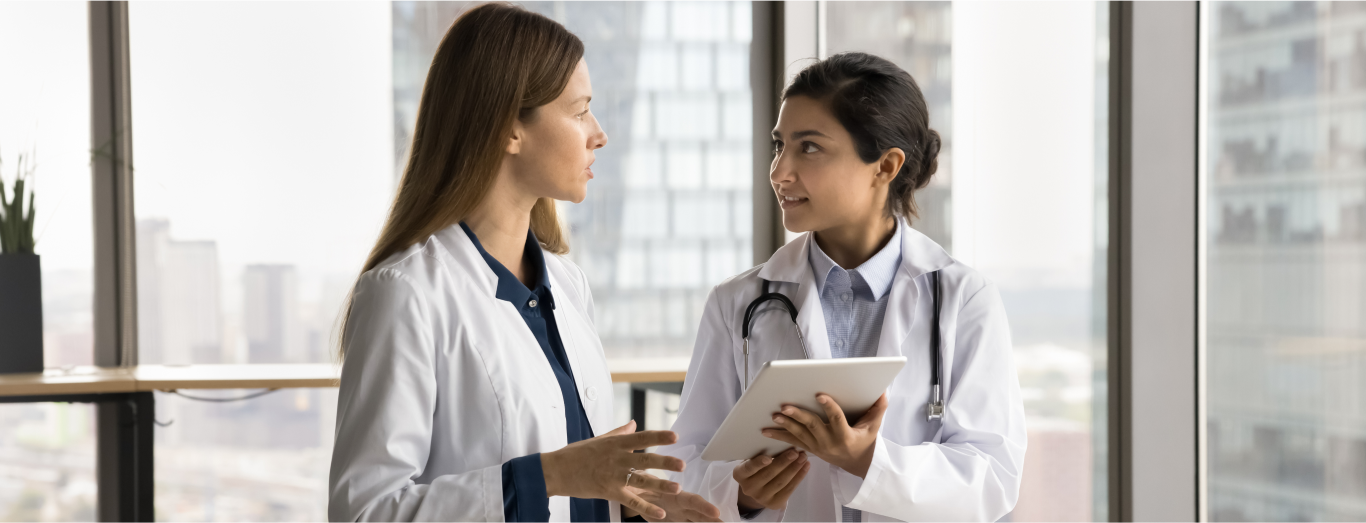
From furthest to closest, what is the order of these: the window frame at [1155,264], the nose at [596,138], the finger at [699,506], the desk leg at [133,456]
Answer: the desk leg at [133,456] → the window frame at [1155,264] → the nose at [596,138] → the finger at [699,506]

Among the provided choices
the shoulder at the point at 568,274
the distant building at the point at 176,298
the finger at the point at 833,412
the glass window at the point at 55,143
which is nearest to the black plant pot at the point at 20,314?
the glass window at the point at 55,143

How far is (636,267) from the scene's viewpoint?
3809 millimetres

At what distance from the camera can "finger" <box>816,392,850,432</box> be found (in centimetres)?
121

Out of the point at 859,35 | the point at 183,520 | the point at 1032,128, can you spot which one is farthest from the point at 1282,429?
the point at 183,520

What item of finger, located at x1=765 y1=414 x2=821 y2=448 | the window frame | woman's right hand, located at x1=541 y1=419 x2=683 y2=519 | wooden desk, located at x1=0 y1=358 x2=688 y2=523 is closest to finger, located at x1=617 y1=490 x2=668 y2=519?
woman's right hand, located at x1=541 y1=419 x2=683 y2=519

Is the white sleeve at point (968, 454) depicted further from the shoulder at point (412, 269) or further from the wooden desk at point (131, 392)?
the wooden desk at point (131, 392)

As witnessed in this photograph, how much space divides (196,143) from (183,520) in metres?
1.42

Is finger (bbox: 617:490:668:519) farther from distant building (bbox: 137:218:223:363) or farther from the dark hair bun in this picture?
distant building (bbox: 137:218:223:363)

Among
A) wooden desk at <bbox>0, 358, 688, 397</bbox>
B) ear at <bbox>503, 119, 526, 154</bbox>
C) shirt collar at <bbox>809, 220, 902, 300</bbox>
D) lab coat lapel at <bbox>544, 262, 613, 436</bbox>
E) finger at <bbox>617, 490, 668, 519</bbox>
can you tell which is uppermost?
ear at <bbox>503, 119, 526, 154</bbox>

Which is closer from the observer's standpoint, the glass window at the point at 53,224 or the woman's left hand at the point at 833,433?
the woman's left hand at the point at 833,433

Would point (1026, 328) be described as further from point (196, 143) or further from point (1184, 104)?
point (196, 143)

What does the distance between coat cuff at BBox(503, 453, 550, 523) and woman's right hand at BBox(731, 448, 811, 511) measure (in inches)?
14.1

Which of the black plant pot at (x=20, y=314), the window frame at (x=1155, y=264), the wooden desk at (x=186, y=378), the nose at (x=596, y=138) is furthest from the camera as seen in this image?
the black plant pot at (x=20, y=314)

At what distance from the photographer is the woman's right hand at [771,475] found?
4.42 feet
